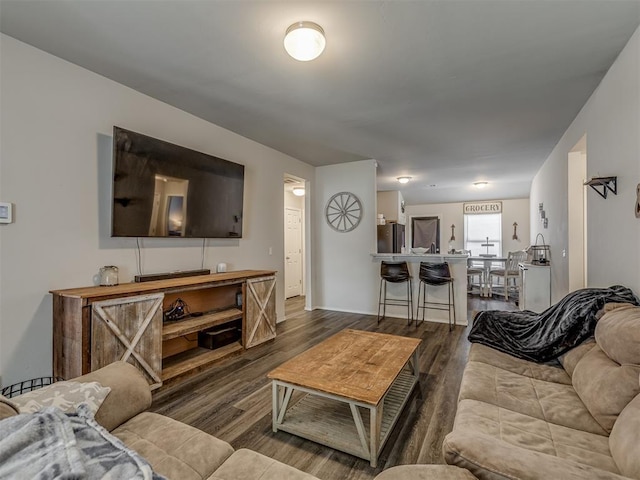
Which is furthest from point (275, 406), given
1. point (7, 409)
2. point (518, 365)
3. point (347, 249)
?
point (347, 249)

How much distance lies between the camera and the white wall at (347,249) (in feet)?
17.4

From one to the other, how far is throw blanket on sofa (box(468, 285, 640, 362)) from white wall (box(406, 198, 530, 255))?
264 inches

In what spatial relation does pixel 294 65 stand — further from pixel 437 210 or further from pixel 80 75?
pixel 437 210

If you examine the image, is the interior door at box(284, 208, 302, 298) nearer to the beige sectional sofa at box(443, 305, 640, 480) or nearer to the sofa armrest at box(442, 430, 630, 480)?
the beige sectional sofa at box(443, 305, 640, 480)

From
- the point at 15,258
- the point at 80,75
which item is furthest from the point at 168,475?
the point at 80,75

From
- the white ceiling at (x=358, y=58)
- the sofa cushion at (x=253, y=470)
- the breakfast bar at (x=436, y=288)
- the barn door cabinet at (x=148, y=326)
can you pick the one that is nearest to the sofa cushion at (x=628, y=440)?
the sofa cushion at (x=253, y=470)

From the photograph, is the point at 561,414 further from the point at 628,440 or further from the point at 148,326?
the point at 148,326

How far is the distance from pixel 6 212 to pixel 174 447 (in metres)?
2.04

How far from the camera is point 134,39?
2131mm

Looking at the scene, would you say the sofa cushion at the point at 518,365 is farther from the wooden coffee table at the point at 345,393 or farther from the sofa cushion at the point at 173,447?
the sofa cushion at the point at 173,447

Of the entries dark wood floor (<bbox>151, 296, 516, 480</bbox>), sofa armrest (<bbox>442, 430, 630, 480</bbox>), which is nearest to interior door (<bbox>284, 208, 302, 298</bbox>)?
dark wood floor (<bbox>151, 296, 516, 480</bbox>)

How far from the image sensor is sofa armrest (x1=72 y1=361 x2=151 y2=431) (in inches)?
52.7

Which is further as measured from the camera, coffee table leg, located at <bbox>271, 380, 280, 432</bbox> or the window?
the window

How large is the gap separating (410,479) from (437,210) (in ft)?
30.1
